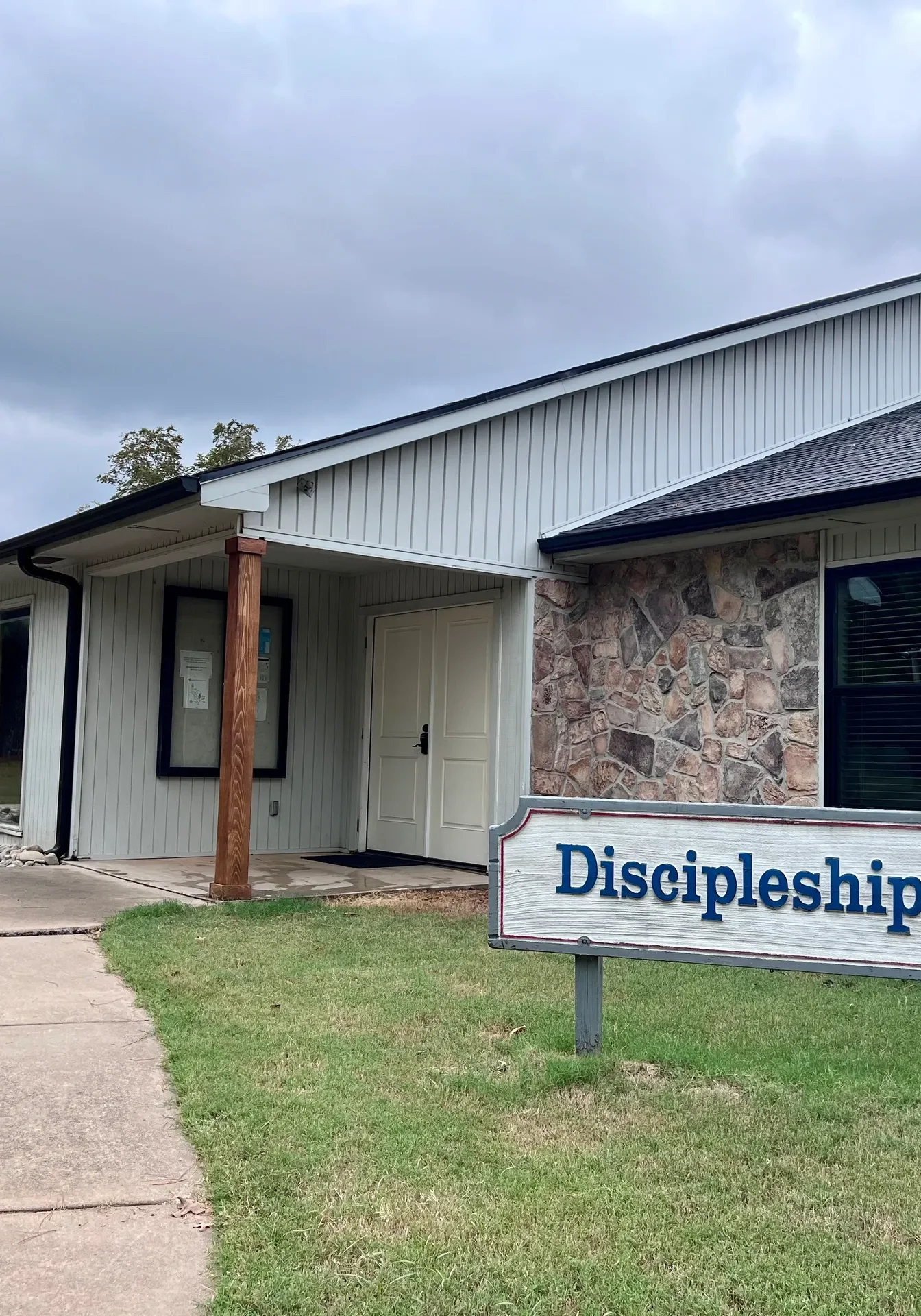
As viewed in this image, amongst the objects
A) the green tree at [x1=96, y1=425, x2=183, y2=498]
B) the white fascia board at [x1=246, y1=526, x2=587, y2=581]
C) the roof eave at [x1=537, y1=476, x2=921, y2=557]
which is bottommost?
the white fascia board at [x1=246, y1=526, x2=587, y2=581]

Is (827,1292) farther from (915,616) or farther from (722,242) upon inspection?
(722,242)

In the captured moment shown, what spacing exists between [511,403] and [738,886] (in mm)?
5951

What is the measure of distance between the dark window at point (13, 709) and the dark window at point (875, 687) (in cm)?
743

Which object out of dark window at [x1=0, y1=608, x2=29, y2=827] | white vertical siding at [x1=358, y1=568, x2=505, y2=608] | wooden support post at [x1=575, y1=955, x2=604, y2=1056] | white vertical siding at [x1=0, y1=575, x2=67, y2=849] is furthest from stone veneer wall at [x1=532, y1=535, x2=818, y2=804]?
dark window at [x1=0, y1=608, x2=29, y2=827]

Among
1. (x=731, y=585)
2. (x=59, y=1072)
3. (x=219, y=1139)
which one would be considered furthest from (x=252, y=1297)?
(x=731, y=585)

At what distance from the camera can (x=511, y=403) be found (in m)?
9.59

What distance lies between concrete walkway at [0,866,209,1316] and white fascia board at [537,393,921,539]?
17.7 ft

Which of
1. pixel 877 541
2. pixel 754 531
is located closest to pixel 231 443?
pixel 754 531

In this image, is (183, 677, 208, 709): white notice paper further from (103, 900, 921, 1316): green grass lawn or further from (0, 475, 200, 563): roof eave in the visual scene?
(103, 900, 921, 1316): green grass lawn

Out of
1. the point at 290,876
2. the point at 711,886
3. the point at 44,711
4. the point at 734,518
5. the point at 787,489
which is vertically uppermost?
the point at 787,489

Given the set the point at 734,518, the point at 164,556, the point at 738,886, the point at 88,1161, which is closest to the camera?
the point at 88,1161

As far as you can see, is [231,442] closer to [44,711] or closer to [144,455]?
[144,455]

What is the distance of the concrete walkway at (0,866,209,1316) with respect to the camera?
282 centimetres

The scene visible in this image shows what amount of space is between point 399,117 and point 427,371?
24.3 metres
